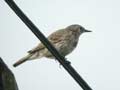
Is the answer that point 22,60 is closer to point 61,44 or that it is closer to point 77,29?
point 61,44

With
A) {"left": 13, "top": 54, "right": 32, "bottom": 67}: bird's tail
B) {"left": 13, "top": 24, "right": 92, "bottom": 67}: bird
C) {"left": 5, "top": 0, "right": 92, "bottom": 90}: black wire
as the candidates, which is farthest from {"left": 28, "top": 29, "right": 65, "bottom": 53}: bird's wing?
{"left": 5, "top": 0, "right": 92, "bottom": 90}: black wire

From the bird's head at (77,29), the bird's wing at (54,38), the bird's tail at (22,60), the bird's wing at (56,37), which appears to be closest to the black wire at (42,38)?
the bird's tail at (22,60)

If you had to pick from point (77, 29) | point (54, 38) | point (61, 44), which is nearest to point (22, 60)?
point (61, 44)

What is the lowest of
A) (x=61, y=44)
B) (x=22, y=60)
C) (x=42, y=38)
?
(x=61, y=44)

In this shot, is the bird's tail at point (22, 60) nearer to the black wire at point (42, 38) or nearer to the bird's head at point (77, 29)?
the bird's head at point (77, 29)

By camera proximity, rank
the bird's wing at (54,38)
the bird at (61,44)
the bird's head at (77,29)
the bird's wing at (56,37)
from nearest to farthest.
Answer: the bird at (61,44)
the bird's wing at (54,38)
the bird's wing at (56,37)
the bird's head at (77,29)

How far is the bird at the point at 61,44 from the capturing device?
1194 centimetres

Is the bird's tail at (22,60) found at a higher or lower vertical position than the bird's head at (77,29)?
higher

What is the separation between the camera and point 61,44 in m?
12.4

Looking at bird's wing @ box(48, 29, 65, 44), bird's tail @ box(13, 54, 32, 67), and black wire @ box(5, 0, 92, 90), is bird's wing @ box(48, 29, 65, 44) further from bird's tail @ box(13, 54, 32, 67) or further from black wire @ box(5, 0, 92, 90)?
black wire @ box(5, 0, 92, 90)

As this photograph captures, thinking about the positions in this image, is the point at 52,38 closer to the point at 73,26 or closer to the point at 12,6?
the point at 73,26

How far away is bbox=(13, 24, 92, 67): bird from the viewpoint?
11.9 metres

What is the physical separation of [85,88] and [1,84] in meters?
0.95

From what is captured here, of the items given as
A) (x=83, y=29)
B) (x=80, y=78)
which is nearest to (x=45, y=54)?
(x=83, y=29)
